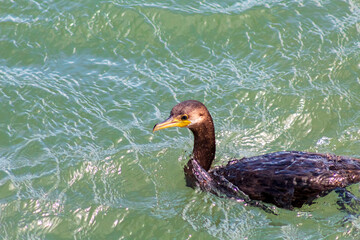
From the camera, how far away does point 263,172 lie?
7.14 meters

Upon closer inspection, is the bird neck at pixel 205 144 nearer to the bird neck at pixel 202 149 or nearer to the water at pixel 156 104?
Result: the bird neck at pixel 202 149

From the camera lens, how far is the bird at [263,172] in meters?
6.95

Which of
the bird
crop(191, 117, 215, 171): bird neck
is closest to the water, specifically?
the bird

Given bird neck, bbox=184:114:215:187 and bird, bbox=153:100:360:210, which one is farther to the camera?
bird neck, bbox=184:114:215:187

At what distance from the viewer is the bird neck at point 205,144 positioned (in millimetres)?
7418

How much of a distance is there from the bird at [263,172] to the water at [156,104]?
16 cm

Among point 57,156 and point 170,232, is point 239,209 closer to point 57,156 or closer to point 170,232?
point 170,232

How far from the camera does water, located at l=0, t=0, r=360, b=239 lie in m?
7.03

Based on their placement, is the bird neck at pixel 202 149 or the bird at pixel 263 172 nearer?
the bird at pixel 263 172

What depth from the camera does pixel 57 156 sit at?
7.95 m

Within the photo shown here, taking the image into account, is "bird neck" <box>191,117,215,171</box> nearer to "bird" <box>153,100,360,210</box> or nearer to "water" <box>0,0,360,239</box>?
"bird" <box>153,100,360,210</box>

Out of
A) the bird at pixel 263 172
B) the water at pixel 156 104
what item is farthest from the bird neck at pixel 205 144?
the water at pixel 156 104

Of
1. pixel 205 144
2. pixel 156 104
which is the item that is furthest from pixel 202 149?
pixel 156 104

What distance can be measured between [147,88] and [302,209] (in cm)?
331
